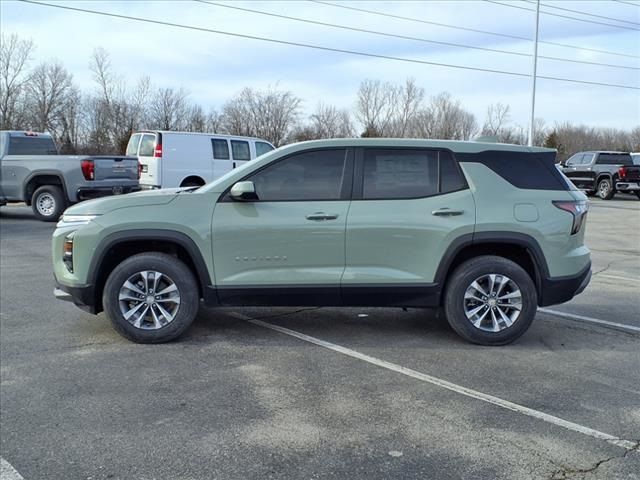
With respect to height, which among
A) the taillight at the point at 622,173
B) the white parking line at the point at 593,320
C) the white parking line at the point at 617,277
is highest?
the taillight at the point at 622,173

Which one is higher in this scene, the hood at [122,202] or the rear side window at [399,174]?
the rear side window at [399,174]

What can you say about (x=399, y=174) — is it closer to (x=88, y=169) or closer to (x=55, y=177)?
(x=88, y=169)

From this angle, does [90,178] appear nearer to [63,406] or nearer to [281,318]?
[281,318]

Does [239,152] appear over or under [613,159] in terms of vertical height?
under

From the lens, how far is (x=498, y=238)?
205 inches

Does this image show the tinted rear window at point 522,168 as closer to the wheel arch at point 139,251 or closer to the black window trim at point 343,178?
the black window trim at point 343,178

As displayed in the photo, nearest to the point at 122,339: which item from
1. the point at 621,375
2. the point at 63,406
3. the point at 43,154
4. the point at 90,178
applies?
the point at 63,406

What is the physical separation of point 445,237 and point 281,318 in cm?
195

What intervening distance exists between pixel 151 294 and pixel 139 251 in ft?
1.48

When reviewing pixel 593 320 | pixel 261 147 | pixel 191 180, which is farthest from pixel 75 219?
pixel 261 147

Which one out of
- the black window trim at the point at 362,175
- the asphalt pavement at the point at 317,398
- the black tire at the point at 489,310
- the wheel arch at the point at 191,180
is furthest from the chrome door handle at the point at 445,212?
the wheel arch at the point at 191,180

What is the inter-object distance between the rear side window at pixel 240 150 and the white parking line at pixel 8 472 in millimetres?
14671

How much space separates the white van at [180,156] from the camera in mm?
15992

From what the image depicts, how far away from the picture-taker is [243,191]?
5.07 metres
